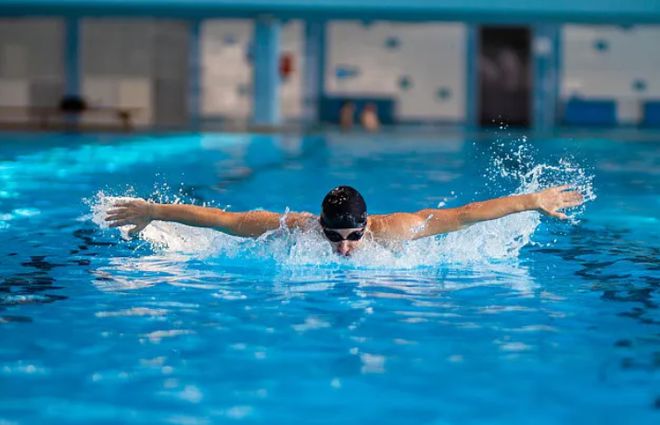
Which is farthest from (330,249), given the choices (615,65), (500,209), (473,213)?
(615,65)

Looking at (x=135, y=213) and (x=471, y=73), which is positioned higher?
(x=471, y=73)

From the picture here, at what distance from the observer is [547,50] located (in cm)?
2459

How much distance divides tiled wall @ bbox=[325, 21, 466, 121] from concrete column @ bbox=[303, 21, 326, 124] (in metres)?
0.20

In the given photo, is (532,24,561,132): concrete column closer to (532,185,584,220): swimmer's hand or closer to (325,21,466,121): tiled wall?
(325,21,466,121): tiled wall

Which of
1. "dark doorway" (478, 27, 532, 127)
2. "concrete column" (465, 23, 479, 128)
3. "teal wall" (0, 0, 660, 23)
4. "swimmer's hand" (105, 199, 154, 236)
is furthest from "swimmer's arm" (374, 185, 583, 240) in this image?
"dark doorway" (478, 27, 532, 127)

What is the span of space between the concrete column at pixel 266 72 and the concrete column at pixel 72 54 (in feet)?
16.1

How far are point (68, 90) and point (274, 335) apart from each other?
894 inches

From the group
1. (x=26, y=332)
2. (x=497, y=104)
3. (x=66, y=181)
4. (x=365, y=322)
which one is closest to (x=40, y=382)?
(x=26, y=332)

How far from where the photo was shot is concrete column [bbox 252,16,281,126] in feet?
74.6

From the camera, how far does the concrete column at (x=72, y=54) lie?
989 inches

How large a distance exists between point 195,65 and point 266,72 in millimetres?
3164

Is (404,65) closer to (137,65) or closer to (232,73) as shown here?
(232,73)

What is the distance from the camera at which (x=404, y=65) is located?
1000 inches

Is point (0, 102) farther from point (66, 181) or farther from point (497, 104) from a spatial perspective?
point (66, 181)
